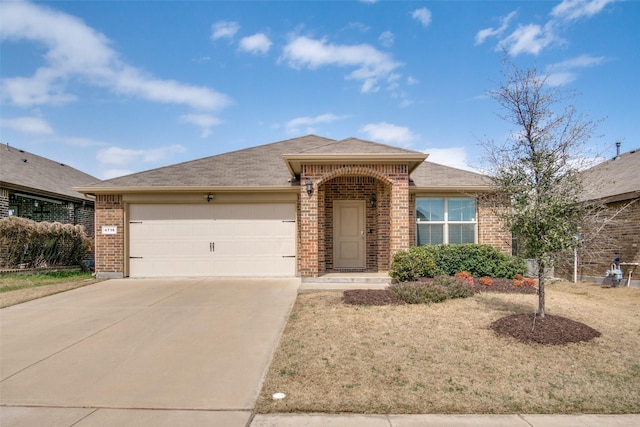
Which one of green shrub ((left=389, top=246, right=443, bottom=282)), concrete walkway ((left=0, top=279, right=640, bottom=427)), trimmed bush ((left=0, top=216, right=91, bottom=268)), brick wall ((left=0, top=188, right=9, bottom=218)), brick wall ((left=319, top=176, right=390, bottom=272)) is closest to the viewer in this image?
concrete walkway ((left=0, top=279, right=640, bottom=427))

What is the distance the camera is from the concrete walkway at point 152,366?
3.27m

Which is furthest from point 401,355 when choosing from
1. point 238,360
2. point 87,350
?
point 87,350

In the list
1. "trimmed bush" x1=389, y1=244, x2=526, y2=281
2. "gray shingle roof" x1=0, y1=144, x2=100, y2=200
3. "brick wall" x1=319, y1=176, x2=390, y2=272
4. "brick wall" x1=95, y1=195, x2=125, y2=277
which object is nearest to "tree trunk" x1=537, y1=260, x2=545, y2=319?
"trimmed bush" x1=389, y1=244, x2=526, y2=281

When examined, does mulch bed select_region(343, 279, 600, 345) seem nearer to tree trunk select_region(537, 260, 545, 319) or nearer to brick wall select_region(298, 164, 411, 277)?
tree trunk select_region(537, 260, 545, 319)

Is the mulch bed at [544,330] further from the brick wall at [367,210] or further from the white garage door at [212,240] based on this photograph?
the white garage door at [212,240]

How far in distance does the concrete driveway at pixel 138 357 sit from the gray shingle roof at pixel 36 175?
24.8 ft

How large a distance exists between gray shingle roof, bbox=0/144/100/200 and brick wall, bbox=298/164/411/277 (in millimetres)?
9819

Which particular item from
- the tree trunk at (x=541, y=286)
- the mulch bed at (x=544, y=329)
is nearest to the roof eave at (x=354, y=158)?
the tree trunk at (x=541, y=286)

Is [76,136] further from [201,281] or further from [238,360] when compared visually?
[238,360]

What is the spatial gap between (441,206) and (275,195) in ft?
17.1

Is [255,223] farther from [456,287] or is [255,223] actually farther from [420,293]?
[456,287]

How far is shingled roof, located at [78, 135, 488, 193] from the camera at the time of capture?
9703mm

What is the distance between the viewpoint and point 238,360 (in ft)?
15.4

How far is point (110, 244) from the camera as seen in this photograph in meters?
11.2
